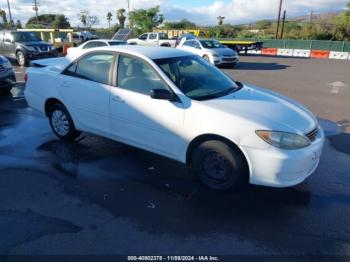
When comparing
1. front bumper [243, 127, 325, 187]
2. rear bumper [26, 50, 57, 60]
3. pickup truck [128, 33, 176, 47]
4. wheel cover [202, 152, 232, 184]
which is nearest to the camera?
front bumper [243, 127, 325, 187]

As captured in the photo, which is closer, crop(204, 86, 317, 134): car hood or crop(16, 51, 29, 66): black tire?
crop(204, 86, 317, 134): car hood

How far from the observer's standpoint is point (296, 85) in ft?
39.1

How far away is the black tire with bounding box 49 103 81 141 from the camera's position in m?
5.16

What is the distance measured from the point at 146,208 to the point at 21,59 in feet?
51.1

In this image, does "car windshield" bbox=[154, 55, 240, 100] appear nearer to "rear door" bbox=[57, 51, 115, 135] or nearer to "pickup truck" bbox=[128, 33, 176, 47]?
"rear door" bbox=[57, 51, 115, 135]

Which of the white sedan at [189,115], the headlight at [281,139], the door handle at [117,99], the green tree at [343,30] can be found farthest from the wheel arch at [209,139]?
the green tree at [343,30]

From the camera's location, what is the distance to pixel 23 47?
16109 millimetres

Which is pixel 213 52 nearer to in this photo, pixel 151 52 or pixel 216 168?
pixel 151 52

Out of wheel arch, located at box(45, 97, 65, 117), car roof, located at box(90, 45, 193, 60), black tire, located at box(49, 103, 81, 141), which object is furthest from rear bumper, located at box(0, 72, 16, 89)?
car roof, located at box(90, 45, 193, 60)

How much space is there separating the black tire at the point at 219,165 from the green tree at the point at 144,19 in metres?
54.8

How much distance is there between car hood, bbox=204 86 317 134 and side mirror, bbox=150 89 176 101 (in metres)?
0.42

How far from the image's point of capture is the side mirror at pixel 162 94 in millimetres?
3721

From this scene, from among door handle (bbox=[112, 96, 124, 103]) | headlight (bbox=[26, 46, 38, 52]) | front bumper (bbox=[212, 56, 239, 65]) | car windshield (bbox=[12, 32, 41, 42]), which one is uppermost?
car windshield (bbox=[12, 32, 41, 42])

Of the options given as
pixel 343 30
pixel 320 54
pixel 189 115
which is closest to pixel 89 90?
pixel 189 115
